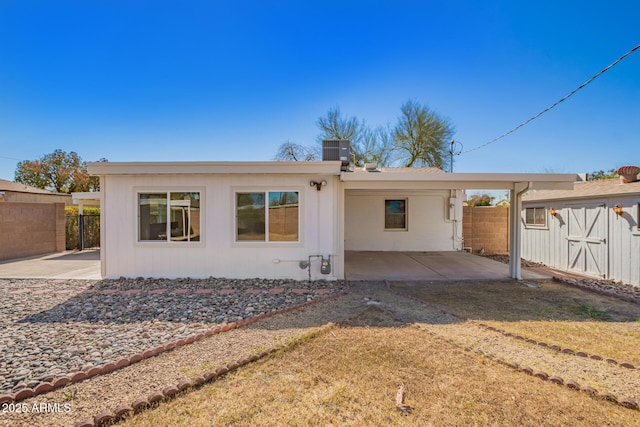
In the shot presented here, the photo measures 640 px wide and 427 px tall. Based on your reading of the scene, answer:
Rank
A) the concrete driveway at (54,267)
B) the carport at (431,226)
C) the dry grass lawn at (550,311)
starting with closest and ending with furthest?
the dry grass lawn at (550,311) → the carport at (431,226) → the concrete driveway at (54,267)

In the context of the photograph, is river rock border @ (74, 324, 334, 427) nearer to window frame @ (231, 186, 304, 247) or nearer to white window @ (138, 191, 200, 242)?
window frame @ (231, 186, 304, 247)

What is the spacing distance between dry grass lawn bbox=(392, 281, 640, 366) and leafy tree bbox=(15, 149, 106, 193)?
2903 centimetres

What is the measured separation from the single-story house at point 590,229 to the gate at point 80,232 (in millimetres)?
17244

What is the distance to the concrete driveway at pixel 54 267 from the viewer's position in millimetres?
7387

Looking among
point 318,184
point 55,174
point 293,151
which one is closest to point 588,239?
point 318,184

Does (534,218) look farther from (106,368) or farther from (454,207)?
(106,368)

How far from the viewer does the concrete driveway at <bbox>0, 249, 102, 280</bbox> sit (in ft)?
24.2

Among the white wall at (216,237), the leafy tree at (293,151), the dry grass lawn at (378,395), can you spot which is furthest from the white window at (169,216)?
the leafy tree at (293,151)

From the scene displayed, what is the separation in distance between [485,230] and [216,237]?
10.8 metres

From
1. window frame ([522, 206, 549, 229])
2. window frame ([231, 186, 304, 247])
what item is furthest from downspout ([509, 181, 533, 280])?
window frame ([231, 186, 304, 247])

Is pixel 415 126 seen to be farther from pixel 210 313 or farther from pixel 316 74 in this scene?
pixel 210 313

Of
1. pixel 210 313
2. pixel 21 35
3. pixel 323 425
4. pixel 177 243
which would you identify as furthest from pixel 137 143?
pixel 323 425

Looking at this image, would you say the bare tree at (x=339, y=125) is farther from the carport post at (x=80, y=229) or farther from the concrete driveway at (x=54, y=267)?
the concrete driveway at (x=54, y=267)

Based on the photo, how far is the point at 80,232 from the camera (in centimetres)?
1206
